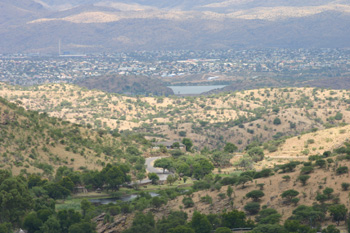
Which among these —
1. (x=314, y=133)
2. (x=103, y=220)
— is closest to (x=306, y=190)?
(x=103, y=220)

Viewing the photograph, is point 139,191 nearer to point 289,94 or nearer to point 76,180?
point 76,180

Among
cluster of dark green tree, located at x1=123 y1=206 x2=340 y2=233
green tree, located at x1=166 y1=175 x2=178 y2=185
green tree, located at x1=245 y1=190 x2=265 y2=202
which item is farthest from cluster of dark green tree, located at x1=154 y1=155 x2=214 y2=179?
cluster of dark green tree, located at x1=123 y1=206 x2=340 y2=233

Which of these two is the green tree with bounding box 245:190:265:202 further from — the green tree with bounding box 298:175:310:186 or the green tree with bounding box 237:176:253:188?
the green tree with bounding box 237:176:253:188

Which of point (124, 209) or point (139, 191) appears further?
point (139, 191)

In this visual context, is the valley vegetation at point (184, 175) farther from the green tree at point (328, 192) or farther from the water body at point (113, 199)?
the water body at point (113, 199)

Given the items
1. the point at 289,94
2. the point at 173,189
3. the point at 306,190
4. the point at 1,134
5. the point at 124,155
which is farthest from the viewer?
the point at 289,94

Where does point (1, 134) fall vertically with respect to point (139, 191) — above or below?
above
